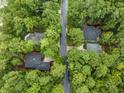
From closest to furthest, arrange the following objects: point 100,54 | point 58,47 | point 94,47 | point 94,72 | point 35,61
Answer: point 94,72 → point 100,54 → point 58,47 → point 35,61 → point 94,47

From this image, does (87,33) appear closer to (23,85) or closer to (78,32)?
(78,32)

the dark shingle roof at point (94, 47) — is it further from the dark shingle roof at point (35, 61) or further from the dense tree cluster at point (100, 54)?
the dark shingle roof at point (35, 61)

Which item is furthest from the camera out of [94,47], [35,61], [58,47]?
[94,47]

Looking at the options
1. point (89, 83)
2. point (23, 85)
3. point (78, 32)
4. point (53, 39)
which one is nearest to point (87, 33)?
point (78, 32)

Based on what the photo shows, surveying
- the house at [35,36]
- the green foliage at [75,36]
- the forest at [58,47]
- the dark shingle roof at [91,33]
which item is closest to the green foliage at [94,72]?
the forest at [58,47]

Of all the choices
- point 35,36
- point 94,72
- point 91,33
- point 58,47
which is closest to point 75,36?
point 58,47

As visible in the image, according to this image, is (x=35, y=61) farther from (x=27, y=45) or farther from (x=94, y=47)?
(x=94, y=47)

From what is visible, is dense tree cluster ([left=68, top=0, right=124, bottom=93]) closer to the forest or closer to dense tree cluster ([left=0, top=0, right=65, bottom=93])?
the forest

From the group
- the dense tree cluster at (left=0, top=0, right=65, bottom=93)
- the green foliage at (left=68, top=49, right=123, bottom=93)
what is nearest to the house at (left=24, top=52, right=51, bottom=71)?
the dense tree cluster at (left=0, top=0, right=65, bottom=93)
